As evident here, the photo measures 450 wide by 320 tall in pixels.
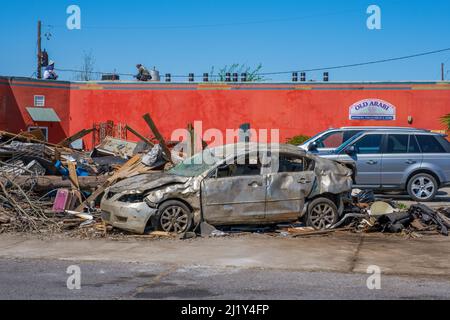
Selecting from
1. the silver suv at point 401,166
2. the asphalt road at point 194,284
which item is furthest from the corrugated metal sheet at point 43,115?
the asphalt road at point 194,284

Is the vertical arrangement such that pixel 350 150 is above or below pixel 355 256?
above

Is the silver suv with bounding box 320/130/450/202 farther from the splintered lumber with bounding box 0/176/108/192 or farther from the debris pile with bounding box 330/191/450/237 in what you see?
the splintered lumber with bounding box 0/176/108/192

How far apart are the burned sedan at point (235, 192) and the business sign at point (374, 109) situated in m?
18.0

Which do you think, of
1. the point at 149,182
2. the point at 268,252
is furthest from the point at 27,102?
the point at 268,252

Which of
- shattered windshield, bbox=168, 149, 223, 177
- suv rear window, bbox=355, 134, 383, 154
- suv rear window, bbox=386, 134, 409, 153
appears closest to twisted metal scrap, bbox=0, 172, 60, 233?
shattered windshield, bbox=168, 149, 223, 177

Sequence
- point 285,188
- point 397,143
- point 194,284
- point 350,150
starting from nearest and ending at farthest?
1. point 194,284
2. point 285,188
3. point 350,150
4. point 397,143

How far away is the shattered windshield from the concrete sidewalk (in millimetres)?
1314

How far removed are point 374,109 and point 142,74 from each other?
37.2 ft

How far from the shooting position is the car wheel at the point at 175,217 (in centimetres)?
1194

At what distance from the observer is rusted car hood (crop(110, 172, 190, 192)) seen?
39.3 feet

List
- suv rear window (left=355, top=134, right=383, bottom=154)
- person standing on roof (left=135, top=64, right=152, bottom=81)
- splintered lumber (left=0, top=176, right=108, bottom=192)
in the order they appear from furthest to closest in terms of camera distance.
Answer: person standing on roof (left=135, top=64, right=152, bottom=81), suv rear window (left=355, top=134, right=383, bottom=154), splintered lumber (left=0, top=176, right=108, bottom=192)

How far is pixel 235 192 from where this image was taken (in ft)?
40.2

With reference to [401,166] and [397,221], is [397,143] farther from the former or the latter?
[397,221]
